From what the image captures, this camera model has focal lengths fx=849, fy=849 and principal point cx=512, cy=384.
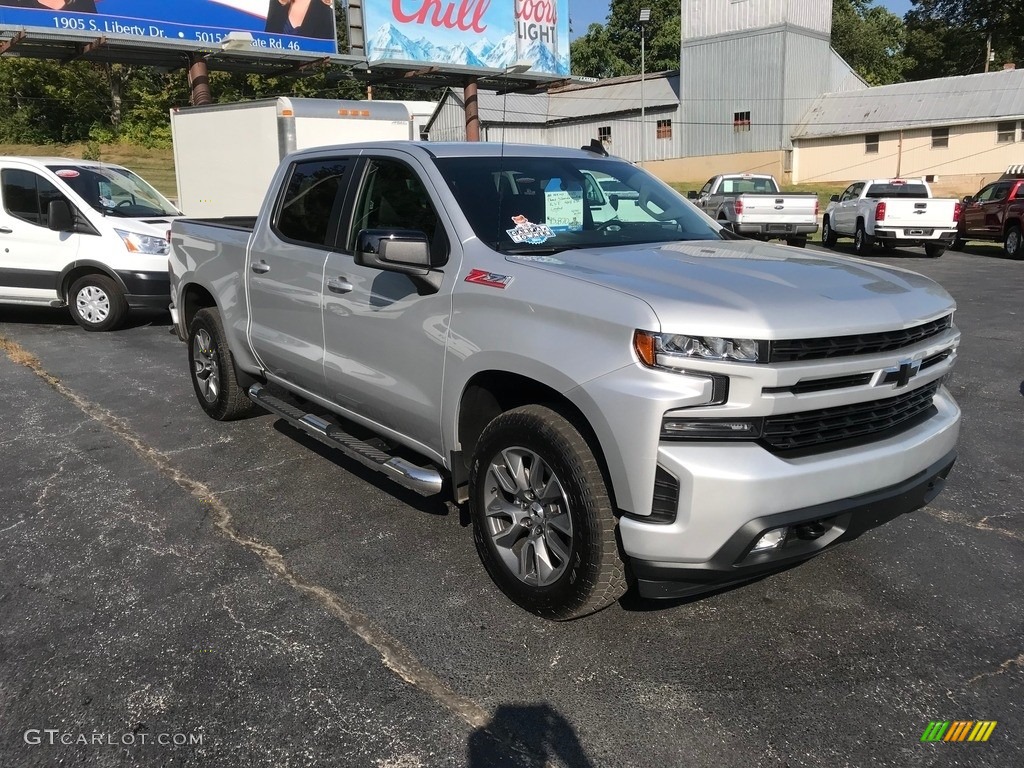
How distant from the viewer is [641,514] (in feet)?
→ 9.33

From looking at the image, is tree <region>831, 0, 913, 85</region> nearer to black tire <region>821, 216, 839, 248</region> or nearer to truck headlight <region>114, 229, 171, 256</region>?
black tire <region>821, 216, 839, 248</region>

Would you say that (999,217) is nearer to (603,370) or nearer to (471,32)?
(471,32)

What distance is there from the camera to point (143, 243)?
9.96 meters

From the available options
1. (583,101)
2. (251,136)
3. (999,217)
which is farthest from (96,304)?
(583,101)

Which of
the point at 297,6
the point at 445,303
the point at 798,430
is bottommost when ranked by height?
the point at 798,430

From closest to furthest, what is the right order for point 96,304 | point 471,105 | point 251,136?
point 96,304
point 251,136
point 471,105

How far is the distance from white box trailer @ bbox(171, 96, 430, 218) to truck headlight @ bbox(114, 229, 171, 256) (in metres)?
2.72

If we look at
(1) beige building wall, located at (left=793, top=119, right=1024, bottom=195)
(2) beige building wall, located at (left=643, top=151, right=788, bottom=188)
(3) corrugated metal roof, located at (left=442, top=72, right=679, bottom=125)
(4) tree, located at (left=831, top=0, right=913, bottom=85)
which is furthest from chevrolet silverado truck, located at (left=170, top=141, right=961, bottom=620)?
(4) tree, located at (left=831, top=0, right=913, bottom=85)

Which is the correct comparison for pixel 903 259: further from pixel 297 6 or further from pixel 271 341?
pixel 271 341

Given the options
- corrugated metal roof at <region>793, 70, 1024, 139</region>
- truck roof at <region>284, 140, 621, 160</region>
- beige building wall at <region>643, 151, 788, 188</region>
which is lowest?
truck roof at <region>284, 140, 621, 160</region>

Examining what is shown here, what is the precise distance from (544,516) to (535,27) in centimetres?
2583

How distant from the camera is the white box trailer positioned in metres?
12.7

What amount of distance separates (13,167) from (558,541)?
9.74 m

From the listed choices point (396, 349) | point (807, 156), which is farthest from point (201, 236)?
point (807, 156)
